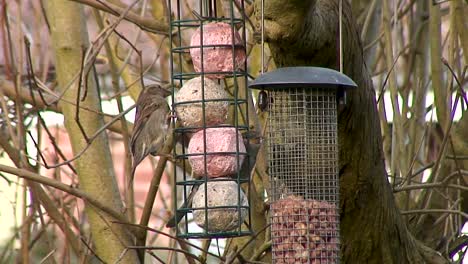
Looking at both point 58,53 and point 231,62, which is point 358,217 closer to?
point 231,62

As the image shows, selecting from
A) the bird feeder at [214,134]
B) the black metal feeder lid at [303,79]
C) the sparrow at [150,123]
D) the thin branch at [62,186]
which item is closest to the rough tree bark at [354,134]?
the black metal feeder lid at [303,79]

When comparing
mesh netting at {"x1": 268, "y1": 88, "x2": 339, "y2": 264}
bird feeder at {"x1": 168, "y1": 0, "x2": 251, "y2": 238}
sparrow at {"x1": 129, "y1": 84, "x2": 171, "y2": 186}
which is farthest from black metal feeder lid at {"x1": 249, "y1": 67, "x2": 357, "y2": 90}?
sparrow at {"x1": 129, "y1": 84, "x2": 171, "y2": 186}

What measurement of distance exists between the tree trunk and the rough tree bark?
Answer: 3.59ft

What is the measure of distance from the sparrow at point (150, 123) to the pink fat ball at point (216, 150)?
9.6 inches

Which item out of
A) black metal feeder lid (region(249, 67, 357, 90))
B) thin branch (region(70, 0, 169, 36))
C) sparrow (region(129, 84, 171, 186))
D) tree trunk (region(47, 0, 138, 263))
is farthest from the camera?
tree trunk (region(47, 0, 138, 263))

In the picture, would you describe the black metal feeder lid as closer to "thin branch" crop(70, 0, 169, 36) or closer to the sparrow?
the sparrow

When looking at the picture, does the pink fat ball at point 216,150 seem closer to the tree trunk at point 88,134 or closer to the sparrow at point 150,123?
the sparrow at point 150,123

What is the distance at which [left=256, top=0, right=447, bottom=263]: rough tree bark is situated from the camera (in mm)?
3018

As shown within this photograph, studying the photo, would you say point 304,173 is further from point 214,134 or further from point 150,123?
point 150,123

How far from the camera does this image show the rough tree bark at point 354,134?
3018mm

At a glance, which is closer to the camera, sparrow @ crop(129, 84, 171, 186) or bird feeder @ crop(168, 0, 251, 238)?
bird feeder @ crop(168, 0, 251, 238)

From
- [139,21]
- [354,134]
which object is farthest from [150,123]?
[354,134]

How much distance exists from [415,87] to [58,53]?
2068 millimetres

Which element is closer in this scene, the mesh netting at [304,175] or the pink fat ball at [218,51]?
the mesh netting at [304,175]
